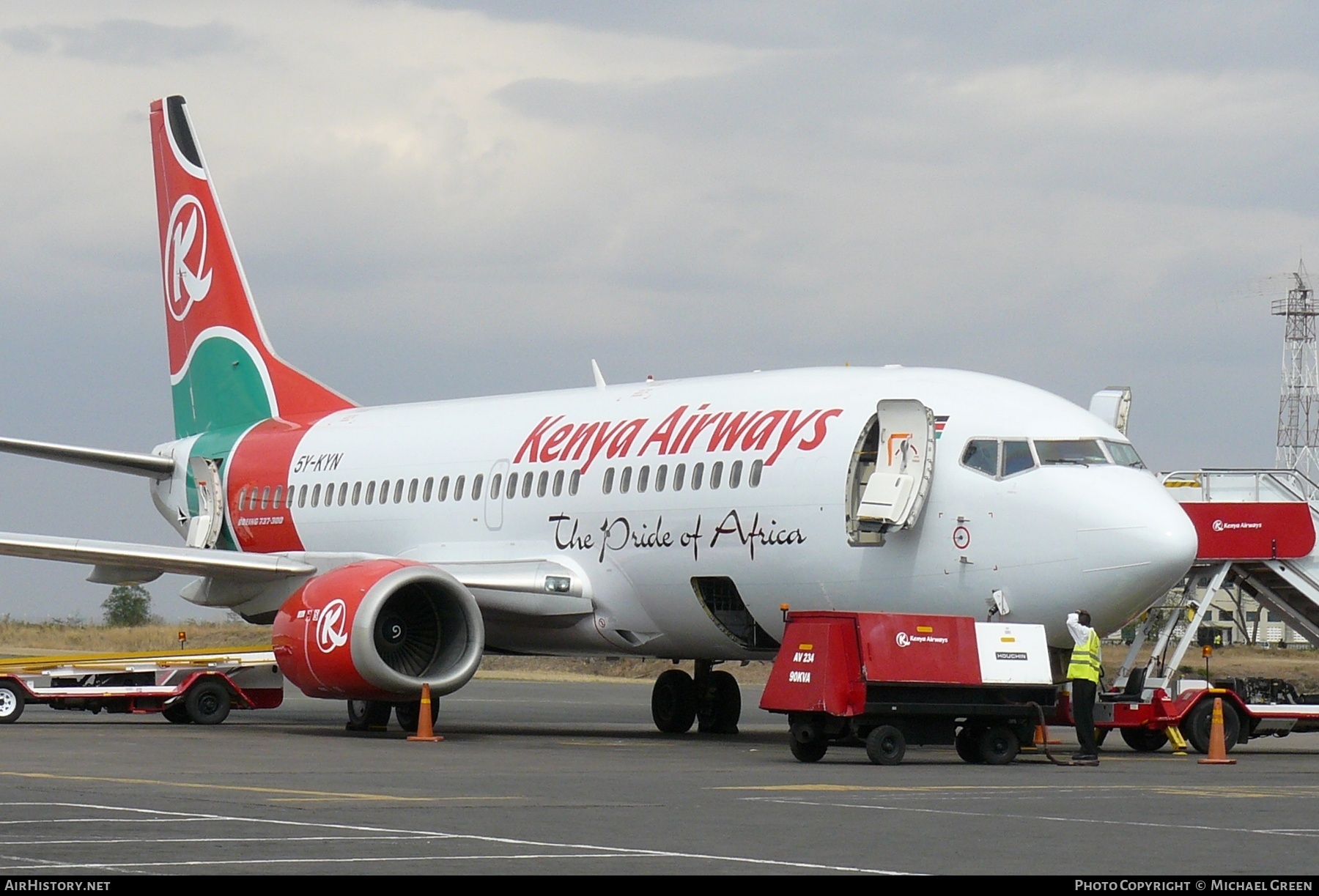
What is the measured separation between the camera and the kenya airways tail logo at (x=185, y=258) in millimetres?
33438

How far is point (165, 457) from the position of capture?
1293 inches

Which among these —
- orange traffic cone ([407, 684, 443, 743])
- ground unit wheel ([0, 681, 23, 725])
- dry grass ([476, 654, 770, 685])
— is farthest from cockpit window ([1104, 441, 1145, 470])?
dry grass ([476, 654, 770, 685])

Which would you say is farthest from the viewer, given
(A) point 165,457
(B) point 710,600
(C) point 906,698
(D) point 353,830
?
(A) point 165,457

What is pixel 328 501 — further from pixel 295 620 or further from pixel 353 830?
pixel 353 830

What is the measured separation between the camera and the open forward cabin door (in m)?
20.5

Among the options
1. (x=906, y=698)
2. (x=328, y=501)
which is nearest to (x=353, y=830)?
(x=906, y=698)

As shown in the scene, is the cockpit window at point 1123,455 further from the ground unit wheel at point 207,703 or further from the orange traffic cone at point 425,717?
the ground unit wheel at point 207,703

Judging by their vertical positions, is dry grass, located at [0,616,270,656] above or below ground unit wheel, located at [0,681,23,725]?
below

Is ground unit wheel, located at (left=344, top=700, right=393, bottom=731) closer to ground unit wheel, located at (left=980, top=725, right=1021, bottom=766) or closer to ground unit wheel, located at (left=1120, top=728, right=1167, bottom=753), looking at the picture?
ground unit wheel, located at (left=980, top=725, right=1021, bottom=766)

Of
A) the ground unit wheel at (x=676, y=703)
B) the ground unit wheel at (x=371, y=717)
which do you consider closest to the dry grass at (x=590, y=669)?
the ground unit wheel at (x=676, y=703)

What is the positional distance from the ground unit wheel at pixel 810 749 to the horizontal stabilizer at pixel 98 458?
14.5 m

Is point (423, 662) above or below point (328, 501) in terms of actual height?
below

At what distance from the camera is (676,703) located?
85.8 feet
